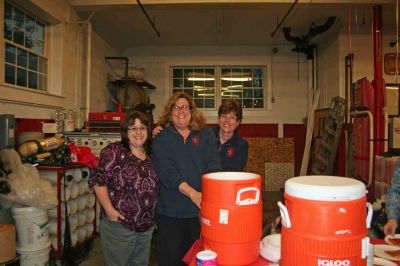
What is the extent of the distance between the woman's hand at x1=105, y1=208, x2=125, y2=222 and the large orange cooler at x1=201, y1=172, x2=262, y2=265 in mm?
956

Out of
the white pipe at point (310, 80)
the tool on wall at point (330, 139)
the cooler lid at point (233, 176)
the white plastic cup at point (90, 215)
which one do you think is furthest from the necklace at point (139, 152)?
the white pipe at point (310, 80)

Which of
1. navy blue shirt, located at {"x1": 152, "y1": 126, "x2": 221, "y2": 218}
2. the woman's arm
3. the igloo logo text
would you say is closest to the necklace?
navy blue shirt, located at {"x1": 152, "y1": 126, "x2": 221, "y2": 218}

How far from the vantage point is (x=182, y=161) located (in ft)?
6.01

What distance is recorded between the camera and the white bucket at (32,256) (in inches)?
111

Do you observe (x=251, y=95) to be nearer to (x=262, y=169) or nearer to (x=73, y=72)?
(x=262, y=169)

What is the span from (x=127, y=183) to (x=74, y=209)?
73.0 inches

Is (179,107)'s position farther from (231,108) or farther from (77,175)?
(77,175)

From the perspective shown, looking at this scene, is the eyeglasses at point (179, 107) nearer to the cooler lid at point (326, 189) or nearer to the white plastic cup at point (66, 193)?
the cooler lid at point (326, 189)

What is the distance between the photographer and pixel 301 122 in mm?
7082

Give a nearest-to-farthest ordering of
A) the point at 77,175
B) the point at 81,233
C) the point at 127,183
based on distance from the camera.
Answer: the point at 127,183
the point at 77,175
the point at 81,233

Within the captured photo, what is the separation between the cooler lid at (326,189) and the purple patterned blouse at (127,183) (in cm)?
128

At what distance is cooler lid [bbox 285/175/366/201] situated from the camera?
2.68 ft

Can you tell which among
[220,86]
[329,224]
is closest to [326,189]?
[329,224]

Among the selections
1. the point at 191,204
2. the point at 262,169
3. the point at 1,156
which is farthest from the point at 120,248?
the point at 262,169
